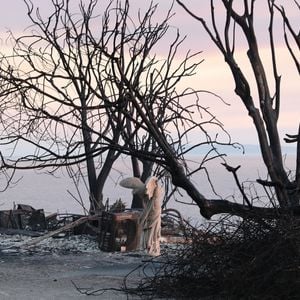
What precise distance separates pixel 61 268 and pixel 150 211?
91.7 inches

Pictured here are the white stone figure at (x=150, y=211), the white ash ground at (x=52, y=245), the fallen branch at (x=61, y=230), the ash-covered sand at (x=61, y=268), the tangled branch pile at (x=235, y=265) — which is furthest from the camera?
the fallen branch at (x=61, y=230)

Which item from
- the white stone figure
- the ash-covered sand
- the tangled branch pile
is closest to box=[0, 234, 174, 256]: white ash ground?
the ash-covered sand

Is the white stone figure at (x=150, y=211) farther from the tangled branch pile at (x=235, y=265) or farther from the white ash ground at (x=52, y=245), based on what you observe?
the tangled branch pile at (x=235, y=265)

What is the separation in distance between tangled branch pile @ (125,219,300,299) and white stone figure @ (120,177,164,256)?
4.37m

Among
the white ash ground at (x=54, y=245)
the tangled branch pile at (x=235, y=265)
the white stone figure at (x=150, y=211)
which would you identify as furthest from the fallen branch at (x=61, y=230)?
the tangled branch pile at (x=235, y=265)

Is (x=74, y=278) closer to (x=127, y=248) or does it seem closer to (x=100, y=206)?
(x=127, y=248)

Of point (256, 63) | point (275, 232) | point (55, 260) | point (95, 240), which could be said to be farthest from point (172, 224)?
point (275, 232)

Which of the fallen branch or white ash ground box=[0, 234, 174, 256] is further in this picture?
the fallen branch

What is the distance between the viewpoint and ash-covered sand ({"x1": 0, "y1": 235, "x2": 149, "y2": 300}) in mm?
11500

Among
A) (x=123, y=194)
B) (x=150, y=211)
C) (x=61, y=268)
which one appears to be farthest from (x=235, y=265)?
(x=123, y=194)

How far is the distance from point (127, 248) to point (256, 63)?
260 inches

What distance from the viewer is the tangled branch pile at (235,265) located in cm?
936

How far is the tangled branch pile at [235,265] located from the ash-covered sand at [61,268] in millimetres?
915

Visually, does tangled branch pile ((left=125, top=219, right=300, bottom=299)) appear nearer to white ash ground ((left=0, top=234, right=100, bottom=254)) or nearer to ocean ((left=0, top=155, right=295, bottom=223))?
ocean ((left=0, top=155, right=295, bottom=223))
